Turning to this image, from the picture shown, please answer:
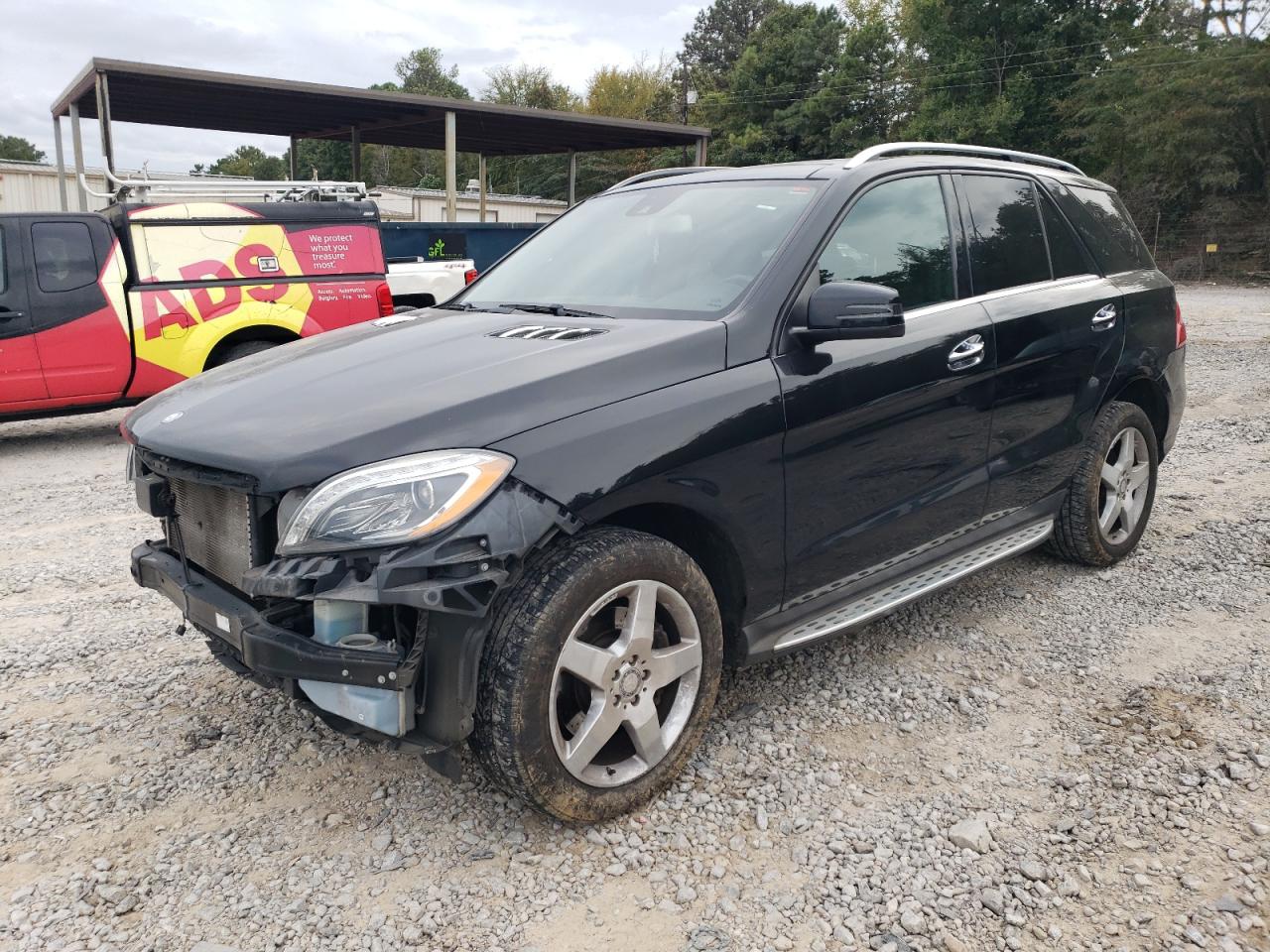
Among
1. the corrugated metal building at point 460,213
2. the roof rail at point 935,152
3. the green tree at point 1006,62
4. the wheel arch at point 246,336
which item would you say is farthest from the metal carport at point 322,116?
the green tree at point 1006,62

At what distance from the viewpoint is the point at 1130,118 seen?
3177 centimetres

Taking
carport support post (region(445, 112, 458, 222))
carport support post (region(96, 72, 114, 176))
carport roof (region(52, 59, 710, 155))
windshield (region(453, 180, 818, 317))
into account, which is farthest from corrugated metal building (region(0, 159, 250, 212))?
windshield (region(453, 180, 818, 317))

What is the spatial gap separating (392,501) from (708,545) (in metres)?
1.00

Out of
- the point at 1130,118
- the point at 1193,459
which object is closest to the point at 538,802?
the point at 1193,459

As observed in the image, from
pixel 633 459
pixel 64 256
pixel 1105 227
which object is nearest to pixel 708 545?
pixel 633 459

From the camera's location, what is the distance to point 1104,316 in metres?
4.30

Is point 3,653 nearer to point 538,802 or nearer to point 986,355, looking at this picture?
point 538,802

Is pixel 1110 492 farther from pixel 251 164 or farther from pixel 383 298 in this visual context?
pixel 251 164

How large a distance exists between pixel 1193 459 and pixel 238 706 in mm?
6493

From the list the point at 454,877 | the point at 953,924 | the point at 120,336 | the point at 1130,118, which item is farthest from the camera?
the point at 1130,118

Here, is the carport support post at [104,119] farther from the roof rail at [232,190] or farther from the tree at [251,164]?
the tree at [251,164]

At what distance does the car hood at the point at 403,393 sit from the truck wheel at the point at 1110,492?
2363 millimetres

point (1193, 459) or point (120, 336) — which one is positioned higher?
point (120, 336)

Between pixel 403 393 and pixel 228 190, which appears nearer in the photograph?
pixel 403 393
